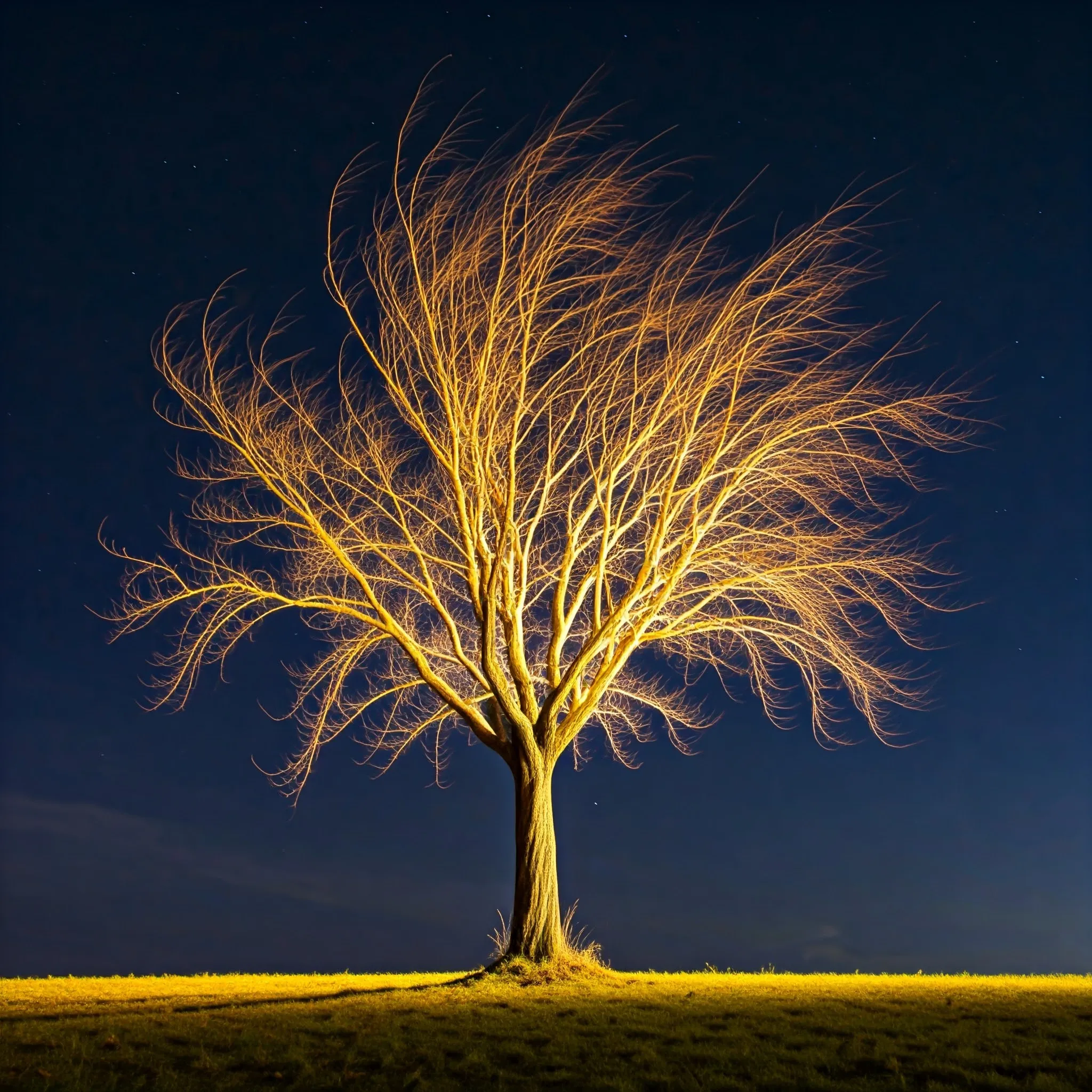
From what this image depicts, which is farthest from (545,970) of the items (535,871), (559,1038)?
(559,1038)

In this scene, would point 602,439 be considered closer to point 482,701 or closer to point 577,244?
point 577,244

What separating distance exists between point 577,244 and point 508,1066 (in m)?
11.7

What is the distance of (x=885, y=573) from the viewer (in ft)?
59.8

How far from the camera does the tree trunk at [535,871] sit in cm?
1543

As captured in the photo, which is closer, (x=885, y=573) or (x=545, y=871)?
(x=545, y=871)

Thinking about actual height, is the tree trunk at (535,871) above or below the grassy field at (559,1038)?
above

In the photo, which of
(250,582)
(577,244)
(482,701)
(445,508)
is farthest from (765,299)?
(250,582)

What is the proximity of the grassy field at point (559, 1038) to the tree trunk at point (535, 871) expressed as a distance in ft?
2.41

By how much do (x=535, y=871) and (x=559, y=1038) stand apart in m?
5.13

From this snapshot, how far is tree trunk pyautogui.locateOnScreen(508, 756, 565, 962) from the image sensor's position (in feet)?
50.6

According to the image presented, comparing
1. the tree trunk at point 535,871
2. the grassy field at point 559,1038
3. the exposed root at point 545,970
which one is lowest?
the grassy field at point 559,1038

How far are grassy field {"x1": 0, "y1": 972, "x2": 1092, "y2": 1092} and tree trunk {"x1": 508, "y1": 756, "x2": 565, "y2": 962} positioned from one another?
2.41ft

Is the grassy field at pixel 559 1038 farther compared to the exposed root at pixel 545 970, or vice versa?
the exposed root at pixel 545 970

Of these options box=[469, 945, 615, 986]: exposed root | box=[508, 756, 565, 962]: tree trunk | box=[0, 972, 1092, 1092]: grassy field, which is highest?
box=[508, 756, 565, 962]: tree trunk
